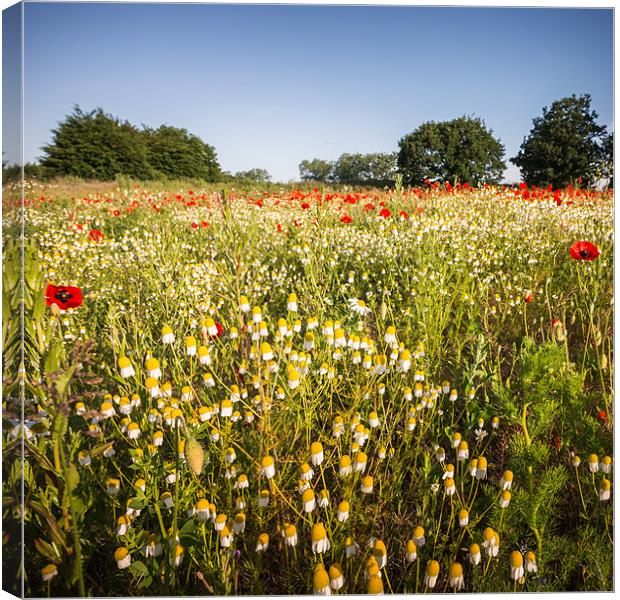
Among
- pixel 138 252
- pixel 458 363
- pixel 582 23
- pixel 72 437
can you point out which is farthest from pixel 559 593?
pixel 138 252

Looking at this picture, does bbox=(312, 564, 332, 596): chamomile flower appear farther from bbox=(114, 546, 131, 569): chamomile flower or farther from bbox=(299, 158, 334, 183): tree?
bbox=(299, 158, 334, 183): tree

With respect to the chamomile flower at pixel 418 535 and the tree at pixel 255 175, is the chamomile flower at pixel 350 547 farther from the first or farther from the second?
the tree at pixel 255 175

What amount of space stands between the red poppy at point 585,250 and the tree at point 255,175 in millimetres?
1229

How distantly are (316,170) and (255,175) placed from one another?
0.25 meters

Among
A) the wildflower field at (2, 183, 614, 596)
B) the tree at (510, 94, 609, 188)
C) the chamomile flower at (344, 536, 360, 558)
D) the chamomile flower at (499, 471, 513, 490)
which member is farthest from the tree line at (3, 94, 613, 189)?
the chamomile flower at (344, 536, 360, 558)

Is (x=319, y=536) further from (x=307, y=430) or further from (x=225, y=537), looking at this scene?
(x=307, y=430)

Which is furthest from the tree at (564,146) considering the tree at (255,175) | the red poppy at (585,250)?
the tree at (255,175)

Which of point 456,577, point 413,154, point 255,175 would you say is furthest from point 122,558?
point 413,154

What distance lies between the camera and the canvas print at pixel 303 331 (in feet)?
4.43

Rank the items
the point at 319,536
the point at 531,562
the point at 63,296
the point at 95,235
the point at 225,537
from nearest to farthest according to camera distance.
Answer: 1. the point at 319,536
2. the point at 225,537
3. the point at 531,562
4. the point at 63,296
5. the point at 95,235

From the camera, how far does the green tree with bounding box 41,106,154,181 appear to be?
1.66 meters

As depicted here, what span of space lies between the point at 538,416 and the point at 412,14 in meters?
1.47

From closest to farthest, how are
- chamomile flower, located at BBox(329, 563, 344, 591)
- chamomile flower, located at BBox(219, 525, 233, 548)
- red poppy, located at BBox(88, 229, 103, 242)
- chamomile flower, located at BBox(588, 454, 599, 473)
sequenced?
chamomile flower, located at BBox(329, 563, 344, 591) → chamomile flower, located at BBox(219, 525, 233, 548) → chamomile flower, located at BBox(588, 454, 599, 473) → red poppy, located at BBox(88, 229, 103, 242)

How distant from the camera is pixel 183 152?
5.95 ft
